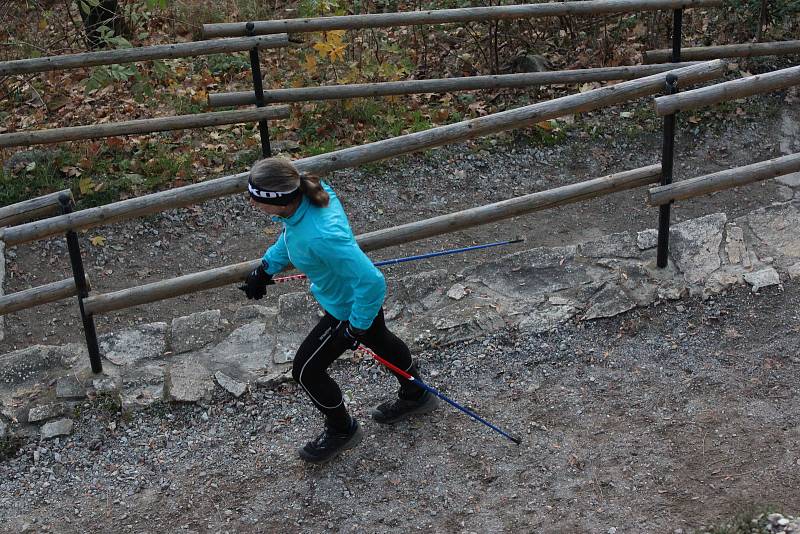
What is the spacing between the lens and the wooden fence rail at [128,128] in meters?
6.73

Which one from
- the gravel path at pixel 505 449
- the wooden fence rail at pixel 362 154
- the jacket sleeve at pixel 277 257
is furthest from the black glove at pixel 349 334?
the wooden fence rail at pixel 362 154

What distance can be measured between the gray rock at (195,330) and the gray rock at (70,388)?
22.7 inches

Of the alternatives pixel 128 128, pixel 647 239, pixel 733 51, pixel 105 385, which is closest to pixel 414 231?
pixel 647 239

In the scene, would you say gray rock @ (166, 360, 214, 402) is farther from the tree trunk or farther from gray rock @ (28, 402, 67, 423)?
the tree trunk

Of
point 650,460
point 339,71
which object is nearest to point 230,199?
point 339,71

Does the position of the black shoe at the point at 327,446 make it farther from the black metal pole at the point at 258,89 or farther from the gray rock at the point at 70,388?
the black metal pole at the point at 258,89

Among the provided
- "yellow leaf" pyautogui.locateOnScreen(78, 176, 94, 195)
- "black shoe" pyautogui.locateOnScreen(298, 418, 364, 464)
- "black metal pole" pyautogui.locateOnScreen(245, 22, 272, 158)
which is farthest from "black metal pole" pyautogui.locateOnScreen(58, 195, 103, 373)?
"black metal pole" pyautogui.locateOnScreen(245, 22, 272, 158)

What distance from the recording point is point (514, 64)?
8.37 m

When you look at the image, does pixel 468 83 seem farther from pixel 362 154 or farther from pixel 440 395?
pixel 440 395

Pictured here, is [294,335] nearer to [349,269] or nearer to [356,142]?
[349,269]

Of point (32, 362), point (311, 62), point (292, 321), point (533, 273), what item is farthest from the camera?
point (311, 62)

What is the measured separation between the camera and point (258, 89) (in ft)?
23.3

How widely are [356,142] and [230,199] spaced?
122 cm

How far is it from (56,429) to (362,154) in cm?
221
